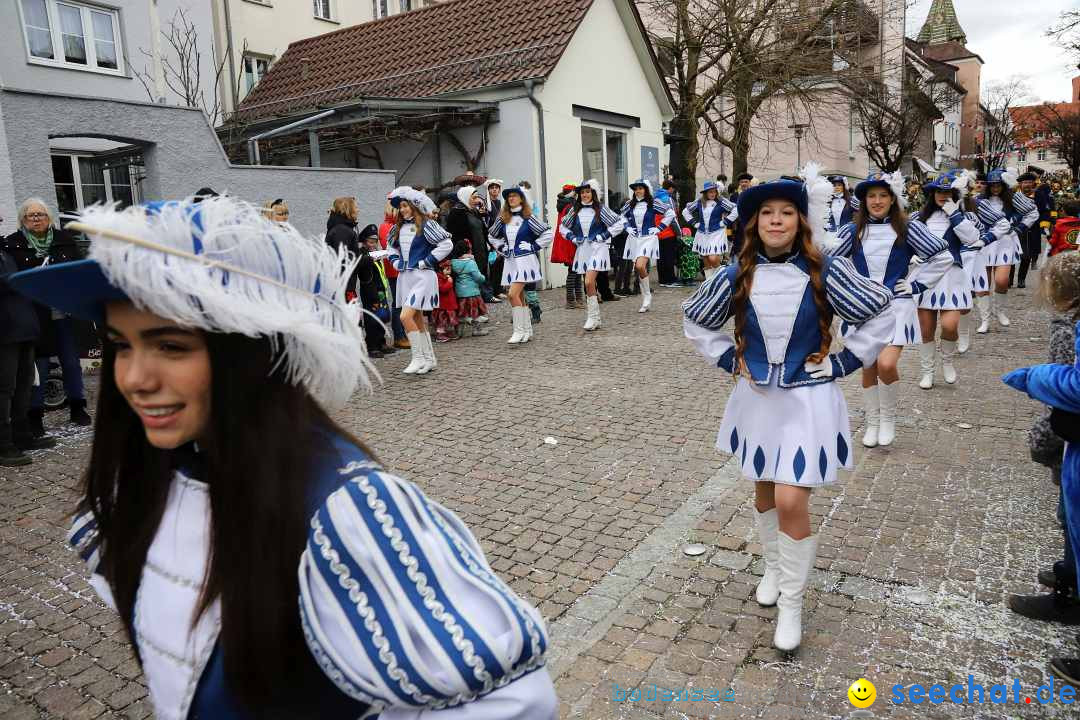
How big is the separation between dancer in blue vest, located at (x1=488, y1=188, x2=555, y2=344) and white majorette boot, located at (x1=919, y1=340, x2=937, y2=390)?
4914 millimetres

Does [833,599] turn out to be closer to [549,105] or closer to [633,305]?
[633,305]

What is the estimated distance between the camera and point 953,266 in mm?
7543

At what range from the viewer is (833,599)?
3.68 m

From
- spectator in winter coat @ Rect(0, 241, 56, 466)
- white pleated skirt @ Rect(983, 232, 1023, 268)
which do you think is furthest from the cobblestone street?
white pleated skirt @ Rect(983, 232, 1023, 268)

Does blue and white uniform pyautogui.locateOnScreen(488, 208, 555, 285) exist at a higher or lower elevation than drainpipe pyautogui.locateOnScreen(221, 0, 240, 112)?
lower

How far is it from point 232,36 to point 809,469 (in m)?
21.0

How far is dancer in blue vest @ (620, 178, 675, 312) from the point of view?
13.3 meters

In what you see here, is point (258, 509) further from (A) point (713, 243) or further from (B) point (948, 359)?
(A) point (713, 243)

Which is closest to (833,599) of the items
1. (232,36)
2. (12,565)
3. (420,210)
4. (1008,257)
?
(12,565)

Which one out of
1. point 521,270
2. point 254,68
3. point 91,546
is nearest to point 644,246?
point 521,270

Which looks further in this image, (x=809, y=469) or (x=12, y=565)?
(x=12, y=565)

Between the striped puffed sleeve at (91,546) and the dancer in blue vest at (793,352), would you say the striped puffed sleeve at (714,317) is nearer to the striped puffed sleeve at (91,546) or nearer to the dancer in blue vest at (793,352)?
the dancer in blue vest at (793,352)

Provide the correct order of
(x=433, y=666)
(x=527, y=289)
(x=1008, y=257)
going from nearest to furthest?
(x=433, y=666)
(x=1008, y=257)
(x=527, y=289)

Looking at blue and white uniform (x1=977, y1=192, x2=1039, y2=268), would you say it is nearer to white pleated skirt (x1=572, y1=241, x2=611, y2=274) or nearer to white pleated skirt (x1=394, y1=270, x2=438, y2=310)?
white pleated skirt (x1=572, y1=241, x2=611, y2=274)
